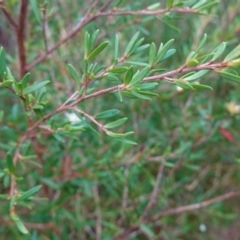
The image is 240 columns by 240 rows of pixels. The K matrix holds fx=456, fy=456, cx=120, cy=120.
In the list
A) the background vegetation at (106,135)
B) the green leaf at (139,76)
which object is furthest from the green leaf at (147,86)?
the background vegetation at (106,135)

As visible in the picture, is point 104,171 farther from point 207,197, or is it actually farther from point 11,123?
point 207,197

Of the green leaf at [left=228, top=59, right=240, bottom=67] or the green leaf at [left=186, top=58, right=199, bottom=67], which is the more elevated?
the green leaf at [left=186, top=58, right=199, bottom=67]

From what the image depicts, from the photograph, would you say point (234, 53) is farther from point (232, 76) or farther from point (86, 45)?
point (86, 45)

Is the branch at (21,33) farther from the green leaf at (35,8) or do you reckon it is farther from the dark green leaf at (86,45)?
the dark green leaf at (86,45)

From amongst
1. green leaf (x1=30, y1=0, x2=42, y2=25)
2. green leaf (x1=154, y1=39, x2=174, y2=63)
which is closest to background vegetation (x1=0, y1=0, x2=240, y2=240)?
green leaf (x1=30, y1=0, x2=42, y2=25)

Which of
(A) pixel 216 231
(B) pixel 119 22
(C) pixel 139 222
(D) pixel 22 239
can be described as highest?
(B) pixel 119 22

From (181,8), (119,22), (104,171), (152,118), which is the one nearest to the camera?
(181,8)

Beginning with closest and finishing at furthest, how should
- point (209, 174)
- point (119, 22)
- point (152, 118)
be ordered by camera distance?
point (119, 22)
point (152, 118)
point (209, 174)

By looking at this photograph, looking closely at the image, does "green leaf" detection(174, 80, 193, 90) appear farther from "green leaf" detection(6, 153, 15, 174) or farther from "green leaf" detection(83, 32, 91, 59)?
"green leaf" detection(6, 153, 15, 174)

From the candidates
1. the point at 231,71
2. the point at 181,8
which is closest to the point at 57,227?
the point at 181,8
